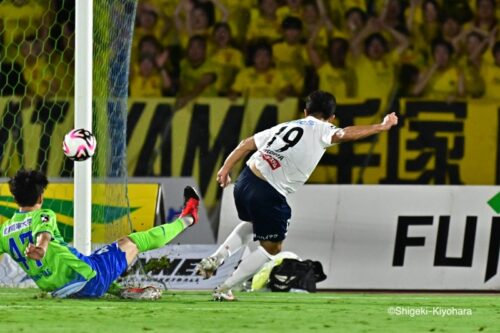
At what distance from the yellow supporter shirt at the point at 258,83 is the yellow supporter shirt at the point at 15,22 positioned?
2381 mm

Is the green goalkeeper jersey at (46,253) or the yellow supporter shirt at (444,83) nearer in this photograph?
the green goalkeeper jersey at (46,253)

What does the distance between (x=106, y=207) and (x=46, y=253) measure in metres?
2.69

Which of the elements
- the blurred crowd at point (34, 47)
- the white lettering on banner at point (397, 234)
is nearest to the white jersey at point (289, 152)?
the white lettering on banner at point (397, 234)

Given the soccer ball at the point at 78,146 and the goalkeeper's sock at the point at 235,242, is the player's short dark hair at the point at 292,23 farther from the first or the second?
the soccer ball at the point at 78,146

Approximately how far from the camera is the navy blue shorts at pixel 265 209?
8.58 meters

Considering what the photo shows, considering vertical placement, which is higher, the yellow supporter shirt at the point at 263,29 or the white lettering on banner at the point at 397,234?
the yellow supporter shirt at the point at 263,29

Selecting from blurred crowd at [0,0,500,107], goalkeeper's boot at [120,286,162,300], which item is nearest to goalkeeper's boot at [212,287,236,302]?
goalkeeper's boot at [120,286,162,300]

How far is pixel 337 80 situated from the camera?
46.2ft

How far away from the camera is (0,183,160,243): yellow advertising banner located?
33.2 feet

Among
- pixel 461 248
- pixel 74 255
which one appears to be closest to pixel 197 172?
pixel 461 248

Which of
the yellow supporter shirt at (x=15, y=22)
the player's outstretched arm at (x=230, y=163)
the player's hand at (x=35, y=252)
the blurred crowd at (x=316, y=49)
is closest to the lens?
the player's hand at (x=35, y=252)

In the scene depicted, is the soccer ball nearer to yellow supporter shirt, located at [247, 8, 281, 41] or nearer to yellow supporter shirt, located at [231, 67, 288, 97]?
yellow supporter shirt, located at [231, 67, 288, 97]

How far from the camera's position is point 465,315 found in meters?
7.05

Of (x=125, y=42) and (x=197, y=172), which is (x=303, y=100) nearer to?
(x=197, y=172)
